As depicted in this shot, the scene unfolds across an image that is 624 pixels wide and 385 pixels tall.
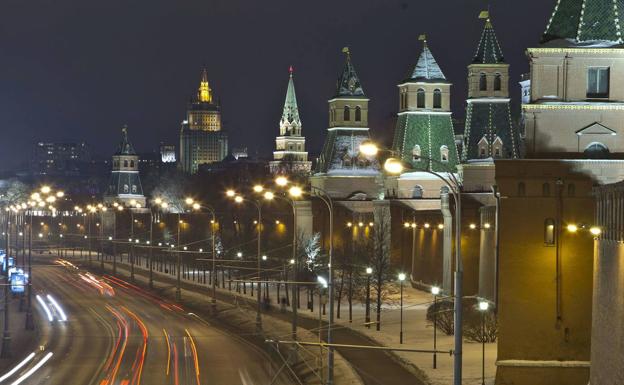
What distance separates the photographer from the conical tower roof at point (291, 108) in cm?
17638

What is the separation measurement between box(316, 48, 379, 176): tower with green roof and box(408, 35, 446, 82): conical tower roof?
419 inches

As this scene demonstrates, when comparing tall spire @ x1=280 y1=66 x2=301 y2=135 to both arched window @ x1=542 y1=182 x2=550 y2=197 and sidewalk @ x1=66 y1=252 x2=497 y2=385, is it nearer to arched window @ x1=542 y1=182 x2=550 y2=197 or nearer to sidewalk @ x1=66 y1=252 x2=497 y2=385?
sidewalk @ x1=66 y1=252 x2=497 y2=385

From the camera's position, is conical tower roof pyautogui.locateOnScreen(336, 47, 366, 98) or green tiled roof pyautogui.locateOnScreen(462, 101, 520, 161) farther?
conical tower roof pyautogui.locateOnScreen(336, 47, 366, 98)

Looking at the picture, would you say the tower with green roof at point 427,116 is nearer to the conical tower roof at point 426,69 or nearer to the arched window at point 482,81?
the conical tower roof at point 426,69

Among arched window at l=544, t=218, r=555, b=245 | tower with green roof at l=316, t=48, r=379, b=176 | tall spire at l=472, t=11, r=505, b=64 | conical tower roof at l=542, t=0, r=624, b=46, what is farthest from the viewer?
tower with green roof at l=316, t=48, r=379, b=176

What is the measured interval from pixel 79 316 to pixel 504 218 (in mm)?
39425

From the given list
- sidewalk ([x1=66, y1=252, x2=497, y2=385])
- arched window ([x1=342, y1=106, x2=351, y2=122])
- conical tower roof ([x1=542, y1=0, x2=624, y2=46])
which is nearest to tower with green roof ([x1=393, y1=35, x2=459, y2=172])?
arched window ([x1=342, y1=106, x2=351, y2=122])

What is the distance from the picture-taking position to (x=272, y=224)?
391ft

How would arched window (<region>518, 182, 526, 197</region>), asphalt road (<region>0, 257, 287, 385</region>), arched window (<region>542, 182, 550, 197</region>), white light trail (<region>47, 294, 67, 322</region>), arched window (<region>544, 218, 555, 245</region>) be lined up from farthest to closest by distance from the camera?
white light trail (<region>47, 294, 67, 322</region>)
asphalt road (<region>0, 257, 287, 385</region>)
arched window (<region>518, 182, 526, 197</region>)
arched window (<region>542, 182, 550, 197</region>)
arched window (<region>544, 218, 555, 245</region>)

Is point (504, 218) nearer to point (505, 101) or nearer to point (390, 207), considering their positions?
point (505, 101)

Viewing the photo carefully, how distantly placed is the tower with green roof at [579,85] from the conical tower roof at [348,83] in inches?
2566

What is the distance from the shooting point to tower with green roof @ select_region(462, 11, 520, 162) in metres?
84.1

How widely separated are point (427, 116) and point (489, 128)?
1182cm

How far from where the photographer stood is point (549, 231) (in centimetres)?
4225
